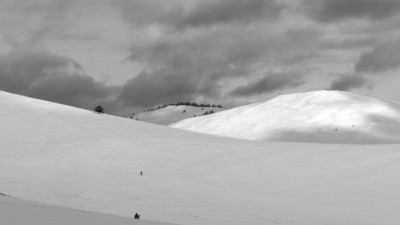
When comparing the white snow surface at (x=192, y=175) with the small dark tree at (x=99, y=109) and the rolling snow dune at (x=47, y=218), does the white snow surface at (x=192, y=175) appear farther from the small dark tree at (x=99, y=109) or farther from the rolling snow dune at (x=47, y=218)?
the small dark tree at (x=99, y=109)

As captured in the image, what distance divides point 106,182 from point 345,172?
18845 mm

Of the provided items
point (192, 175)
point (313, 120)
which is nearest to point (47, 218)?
point (192, 175)

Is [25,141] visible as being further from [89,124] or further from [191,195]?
[191,195]

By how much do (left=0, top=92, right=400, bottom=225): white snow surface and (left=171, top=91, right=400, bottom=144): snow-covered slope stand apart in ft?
219

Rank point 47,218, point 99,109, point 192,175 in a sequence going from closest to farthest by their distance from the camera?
point 47,218
point 192,175
point 99,109

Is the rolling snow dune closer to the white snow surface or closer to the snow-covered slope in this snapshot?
the white snow surface

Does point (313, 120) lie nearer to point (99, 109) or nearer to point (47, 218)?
point (99, 109)

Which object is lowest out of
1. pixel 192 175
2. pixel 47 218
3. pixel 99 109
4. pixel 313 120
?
pixel 47 218

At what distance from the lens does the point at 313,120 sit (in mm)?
139000

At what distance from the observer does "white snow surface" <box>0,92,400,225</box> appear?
36.0 m

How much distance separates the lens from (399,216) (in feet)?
120

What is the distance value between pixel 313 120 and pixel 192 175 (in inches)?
3741

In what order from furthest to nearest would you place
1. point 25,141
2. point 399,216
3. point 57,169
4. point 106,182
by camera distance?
point 25,141
point 57,169
point 106,182
point 399,216

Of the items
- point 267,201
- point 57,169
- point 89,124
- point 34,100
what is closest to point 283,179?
point 267,201
